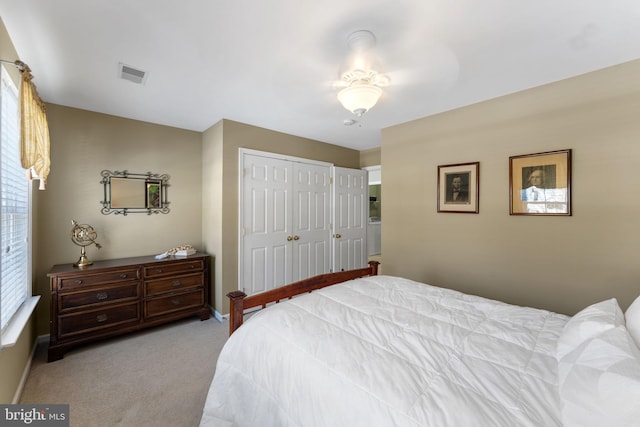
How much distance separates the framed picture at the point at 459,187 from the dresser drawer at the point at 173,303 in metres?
3.00

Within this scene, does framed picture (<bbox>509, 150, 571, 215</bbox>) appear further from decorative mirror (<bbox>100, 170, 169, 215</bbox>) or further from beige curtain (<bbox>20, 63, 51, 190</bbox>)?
decorative mirror (<bbox>100, 170, 169, 215</bbox>)

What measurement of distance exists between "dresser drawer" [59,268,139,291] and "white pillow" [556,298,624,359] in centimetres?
334

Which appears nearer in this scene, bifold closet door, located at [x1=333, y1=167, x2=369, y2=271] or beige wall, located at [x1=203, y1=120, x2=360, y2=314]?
beige wall, located at [x1=203, y1=120, x2=360, y2=314]

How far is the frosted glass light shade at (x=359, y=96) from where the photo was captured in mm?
1889

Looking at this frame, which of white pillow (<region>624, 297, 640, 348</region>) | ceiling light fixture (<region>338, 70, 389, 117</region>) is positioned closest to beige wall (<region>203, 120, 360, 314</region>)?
ceiling light fixture (<region>338, 70, 389, 117</region>)

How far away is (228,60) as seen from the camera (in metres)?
1.90

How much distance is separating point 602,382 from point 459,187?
87.9 inches

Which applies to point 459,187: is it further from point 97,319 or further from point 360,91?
point 97,319

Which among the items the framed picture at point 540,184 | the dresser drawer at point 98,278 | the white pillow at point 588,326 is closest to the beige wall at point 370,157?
the framed picture at point 540,184

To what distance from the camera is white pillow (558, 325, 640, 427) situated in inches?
26.9

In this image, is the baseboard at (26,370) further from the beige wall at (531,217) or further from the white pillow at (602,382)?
the beige wall at (531,217)

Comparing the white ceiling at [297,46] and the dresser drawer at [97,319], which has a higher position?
the white ceiling at [297,46]

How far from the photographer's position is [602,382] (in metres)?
0.76

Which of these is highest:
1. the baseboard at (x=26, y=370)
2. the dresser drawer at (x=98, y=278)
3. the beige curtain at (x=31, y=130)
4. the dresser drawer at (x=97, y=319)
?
the beige curtain at (x=31, y=130)
